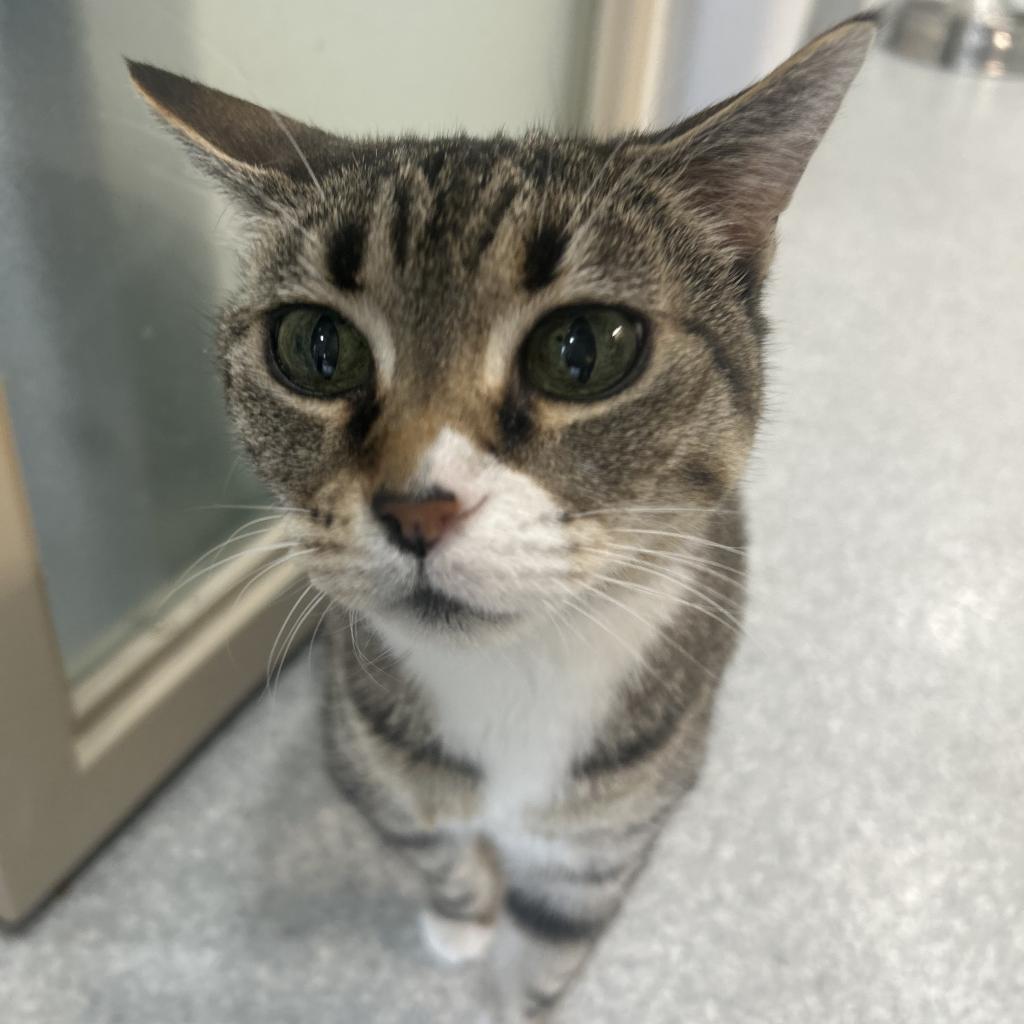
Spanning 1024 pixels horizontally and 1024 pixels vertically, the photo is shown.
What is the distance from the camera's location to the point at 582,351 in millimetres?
559

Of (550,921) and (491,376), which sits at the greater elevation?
(491,376)

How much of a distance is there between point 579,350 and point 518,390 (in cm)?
4

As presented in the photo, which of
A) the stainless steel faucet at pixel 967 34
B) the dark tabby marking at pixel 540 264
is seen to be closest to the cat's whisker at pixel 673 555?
the dark tabby marking at pixel 540 264

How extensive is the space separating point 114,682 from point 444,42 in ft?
2.84

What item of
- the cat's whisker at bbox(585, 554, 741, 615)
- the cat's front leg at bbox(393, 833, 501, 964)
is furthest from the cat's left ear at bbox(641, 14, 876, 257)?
the cat's front leg at bbox(393, 833, 501, 964)

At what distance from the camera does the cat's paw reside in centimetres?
98

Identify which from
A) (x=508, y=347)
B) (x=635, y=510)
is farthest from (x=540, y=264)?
(x=635, y=510)

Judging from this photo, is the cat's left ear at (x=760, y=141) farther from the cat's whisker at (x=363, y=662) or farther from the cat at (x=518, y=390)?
the cat's whisker at (x=363, y=662)

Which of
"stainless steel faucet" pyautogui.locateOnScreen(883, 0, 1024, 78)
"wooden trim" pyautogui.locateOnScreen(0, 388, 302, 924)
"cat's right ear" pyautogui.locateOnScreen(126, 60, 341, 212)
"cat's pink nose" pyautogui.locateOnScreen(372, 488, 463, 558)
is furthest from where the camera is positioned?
"stainless steel faucet" pyautogui.locateOnScreen(883, 0, 1024, 78)

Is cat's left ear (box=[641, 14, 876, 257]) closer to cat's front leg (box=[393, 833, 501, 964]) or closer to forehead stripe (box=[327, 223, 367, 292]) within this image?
forehead stripe (box=[327, 223, 367, 292])

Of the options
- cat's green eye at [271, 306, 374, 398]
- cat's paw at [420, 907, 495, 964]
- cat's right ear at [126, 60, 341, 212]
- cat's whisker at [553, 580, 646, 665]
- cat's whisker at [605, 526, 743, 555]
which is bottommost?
cat's paw at [420, 907, 495, 964]

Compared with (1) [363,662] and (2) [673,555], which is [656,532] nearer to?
(2) [673,555]

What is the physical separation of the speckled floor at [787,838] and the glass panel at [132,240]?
27 cm

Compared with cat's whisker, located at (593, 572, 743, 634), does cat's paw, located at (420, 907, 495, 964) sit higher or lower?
lower
